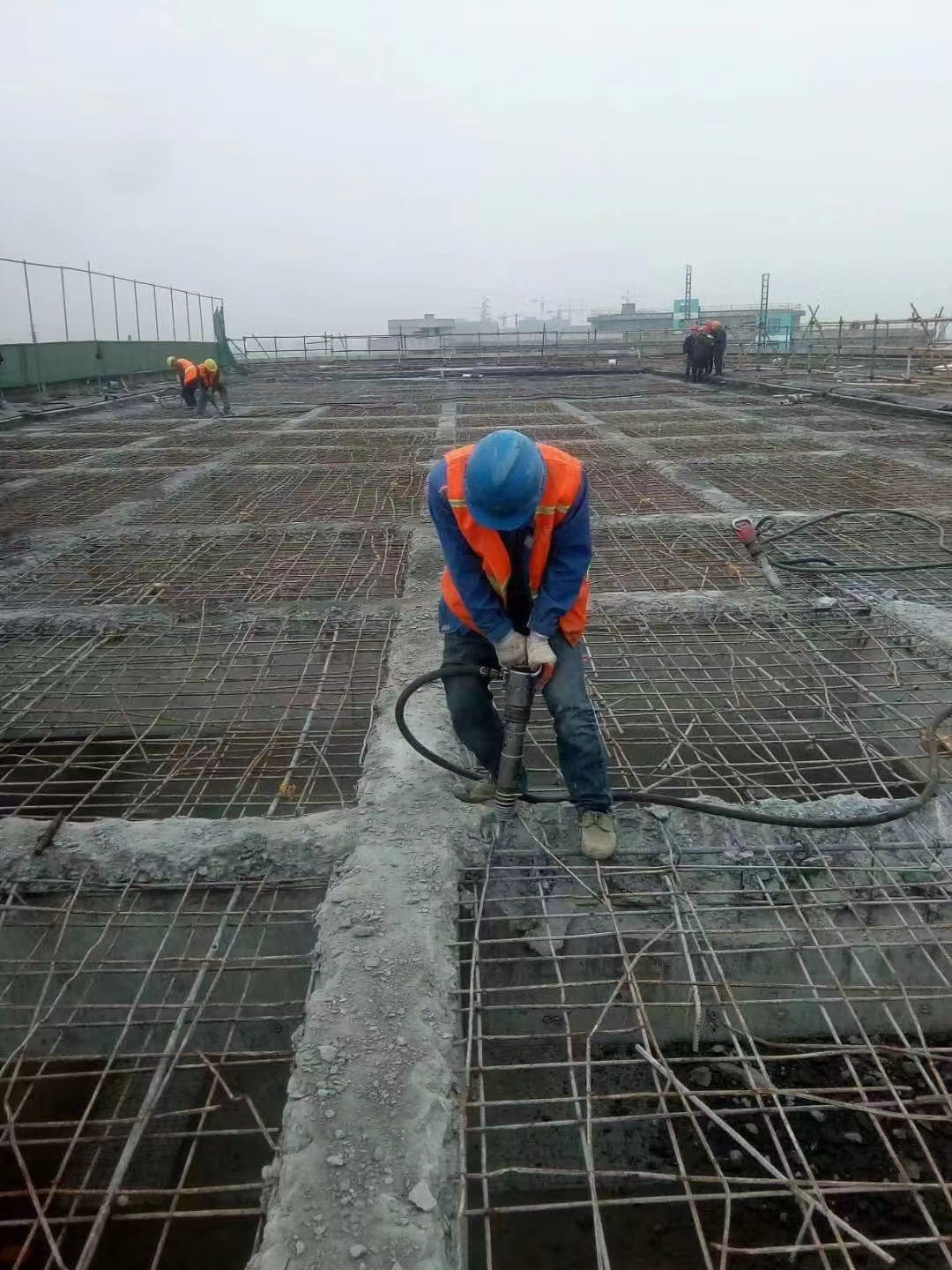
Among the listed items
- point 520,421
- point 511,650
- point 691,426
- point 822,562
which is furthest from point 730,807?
point 520,421

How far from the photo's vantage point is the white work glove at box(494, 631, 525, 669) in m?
2.75

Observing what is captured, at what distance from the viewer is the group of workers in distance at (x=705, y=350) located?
1947cm

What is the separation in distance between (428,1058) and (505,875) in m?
0.78

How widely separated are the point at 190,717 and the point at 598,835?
228 cm

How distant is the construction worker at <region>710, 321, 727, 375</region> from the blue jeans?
1856 cm

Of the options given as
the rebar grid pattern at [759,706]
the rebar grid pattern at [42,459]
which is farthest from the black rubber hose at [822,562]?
the rebar grid pattern at [42,459]

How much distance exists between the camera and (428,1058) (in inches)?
85.7

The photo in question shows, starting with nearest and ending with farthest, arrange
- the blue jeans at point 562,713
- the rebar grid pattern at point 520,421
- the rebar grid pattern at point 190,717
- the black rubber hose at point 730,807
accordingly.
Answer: the blue jeans at point 562,713
the black rubber hose at point 730,807
the rebar grid pattern at point 190,717
the rebar grid pattern at point 520,421

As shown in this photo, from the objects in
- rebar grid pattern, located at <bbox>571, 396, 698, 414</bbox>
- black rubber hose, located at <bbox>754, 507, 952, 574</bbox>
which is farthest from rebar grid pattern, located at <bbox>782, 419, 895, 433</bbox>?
black rubber hose, located at <bbox>754, 507, 952, 574</bbox>

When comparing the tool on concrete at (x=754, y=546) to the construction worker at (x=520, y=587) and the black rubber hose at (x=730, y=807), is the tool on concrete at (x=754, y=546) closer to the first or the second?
the black rubber hose at (x=730, y=807)

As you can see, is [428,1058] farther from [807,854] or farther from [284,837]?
[807,854]

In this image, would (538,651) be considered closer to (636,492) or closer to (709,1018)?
(709,1018)

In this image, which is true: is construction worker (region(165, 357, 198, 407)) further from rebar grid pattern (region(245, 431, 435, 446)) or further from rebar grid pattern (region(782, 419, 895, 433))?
rebar grid pattern (region(782, 419, 895, 433))

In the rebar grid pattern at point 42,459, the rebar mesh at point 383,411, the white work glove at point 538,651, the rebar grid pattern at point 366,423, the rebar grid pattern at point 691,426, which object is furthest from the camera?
the rebar mesh at point 383,411
